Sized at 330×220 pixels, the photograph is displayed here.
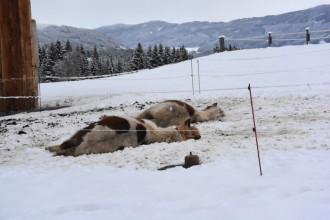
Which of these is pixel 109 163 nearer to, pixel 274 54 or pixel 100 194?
pixel 100 194

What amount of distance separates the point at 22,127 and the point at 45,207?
17.3 ft

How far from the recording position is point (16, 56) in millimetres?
11680

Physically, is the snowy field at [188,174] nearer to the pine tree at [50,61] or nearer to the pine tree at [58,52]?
the pine tree at [50,61]

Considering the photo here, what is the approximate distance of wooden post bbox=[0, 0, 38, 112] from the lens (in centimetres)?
1151

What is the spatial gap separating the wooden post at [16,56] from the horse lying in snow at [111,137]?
648cm

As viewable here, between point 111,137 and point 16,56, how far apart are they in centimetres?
731

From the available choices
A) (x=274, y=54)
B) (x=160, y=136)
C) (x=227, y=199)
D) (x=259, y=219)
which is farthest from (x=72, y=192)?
(x=274, y=54)

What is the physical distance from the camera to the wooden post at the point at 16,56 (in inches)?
453

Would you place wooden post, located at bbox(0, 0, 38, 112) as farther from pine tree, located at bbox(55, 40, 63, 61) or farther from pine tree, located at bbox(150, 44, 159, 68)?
pine tree, located at bbox(55, 40, 63, 61)

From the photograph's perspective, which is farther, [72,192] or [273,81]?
[273,81]

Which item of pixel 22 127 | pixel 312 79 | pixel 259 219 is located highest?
pixel 312 79

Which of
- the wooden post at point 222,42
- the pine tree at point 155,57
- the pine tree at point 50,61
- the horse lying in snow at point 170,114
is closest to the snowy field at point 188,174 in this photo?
the horse lying in snow at point 170,114

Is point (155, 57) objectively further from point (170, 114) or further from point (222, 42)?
point (170, 114)

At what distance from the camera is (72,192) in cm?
385
